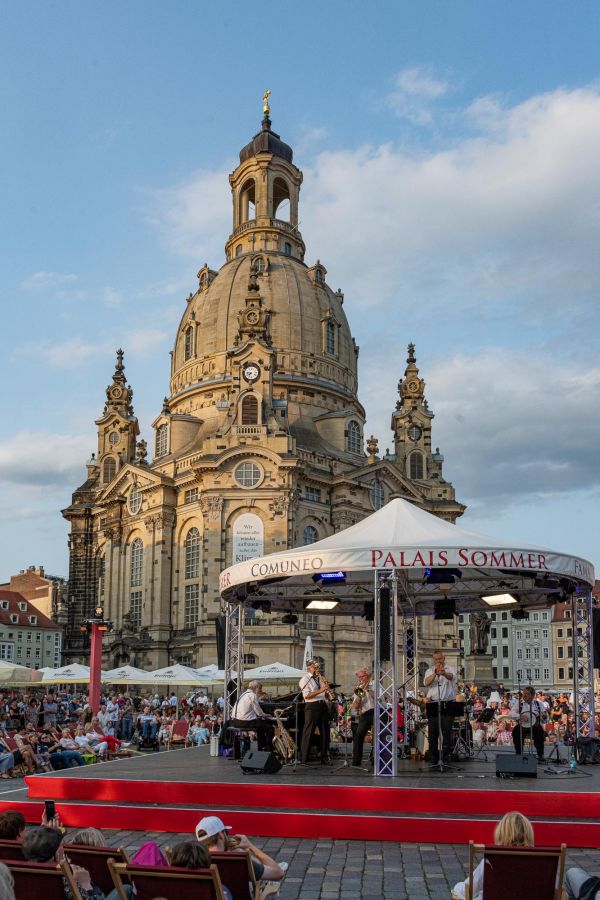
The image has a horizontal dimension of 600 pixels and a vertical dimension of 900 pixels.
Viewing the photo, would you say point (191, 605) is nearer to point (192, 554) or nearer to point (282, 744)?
point (192, 554)

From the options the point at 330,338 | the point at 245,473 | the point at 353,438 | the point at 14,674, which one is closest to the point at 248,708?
the point at 14,674

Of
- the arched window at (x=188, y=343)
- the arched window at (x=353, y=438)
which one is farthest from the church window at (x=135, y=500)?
the arched window at (x=353, y=438)

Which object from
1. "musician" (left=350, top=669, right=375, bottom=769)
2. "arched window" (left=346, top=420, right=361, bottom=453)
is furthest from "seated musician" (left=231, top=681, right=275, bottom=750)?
"arched window" (left=346, top=420, right=361, bottom=453)

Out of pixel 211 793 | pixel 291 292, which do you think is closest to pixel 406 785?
pixel 211 793

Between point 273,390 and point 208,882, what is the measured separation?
6168 cm

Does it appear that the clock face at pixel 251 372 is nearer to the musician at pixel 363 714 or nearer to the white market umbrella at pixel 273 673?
the white market umbrella at pixel 273 673

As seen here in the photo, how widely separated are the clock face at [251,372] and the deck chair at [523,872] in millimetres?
56253

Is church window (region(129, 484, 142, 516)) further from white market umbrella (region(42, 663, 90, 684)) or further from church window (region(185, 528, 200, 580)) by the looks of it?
white market umbrella (region(42, 663, 90, 684))

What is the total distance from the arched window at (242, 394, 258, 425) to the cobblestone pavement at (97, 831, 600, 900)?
48662mm

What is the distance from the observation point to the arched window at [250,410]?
6144 cm

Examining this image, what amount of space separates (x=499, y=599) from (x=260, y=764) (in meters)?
8.24

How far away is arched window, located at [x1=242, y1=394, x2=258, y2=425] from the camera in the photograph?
2419 inches

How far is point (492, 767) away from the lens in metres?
17.9

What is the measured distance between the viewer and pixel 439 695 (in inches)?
691
